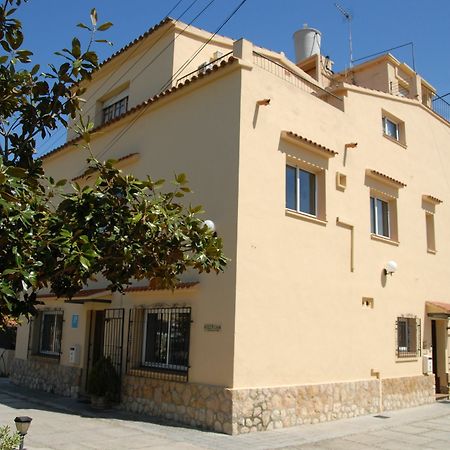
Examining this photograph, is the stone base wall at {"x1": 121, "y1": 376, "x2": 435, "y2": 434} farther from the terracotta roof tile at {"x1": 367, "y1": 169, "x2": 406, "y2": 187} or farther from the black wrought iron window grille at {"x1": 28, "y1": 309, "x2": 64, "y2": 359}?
the terracotta roof tile at {"x1": 367, "y1": 169, "x2": 406, "y2": 187}

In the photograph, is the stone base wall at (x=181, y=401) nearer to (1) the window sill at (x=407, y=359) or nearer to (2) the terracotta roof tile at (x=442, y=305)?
(1) the window sill at (x=407, y=359)

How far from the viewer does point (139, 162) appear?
13.1 meters

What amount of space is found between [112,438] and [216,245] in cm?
508

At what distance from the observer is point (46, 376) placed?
590 inches

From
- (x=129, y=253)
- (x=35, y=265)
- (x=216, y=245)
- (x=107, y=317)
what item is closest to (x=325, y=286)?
(x=107, y=317)

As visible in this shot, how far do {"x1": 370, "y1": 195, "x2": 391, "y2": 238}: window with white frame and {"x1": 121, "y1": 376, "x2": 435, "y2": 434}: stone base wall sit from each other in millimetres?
3922

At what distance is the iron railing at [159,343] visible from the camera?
10.7 metres

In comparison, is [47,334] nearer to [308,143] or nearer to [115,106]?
[115,106]

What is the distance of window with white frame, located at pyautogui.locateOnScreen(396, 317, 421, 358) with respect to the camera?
46.4 ft

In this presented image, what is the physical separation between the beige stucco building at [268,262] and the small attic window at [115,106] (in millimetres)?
194

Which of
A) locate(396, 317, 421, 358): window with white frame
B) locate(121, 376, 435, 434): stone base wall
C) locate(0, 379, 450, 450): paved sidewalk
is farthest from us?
locate(396, 317, 421, 358): window with white frame

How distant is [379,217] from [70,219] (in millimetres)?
11174

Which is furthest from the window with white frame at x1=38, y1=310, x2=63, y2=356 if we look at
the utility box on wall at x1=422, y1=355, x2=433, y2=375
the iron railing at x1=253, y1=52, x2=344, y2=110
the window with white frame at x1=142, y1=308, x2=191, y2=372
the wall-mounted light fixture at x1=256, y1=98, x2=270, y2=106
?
the utility box on wall at x1=422, y1=355, x2=433, y2=375

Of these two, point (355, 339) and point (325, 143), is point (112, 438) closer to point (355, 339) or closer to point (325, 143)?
point (355, 339)
